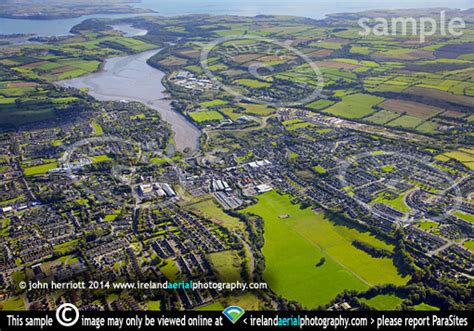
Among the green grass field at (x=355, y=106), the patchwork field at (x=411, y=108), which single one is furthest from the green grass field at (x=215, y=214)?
the patchwork field at (x=411, y=108)

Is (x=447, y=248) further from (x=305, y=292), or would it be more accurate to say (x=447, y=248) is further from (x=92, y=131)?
(x=92, y=131)

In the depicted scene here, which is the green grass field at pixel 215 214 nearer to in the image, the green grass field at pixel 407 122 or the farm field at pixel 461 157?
the farm field at pixel 461 157

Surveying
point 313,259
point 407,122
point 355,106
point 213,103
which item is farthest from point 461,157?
point 213,103

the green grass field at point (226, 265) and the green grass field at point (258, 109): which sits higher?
the green grass field at point (258, 109)

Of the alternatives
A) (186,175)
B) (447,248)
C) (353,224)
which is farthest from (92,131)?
(447,248)

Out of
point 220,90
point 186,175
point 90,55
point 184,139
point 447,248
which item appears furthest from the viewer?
point 90,55

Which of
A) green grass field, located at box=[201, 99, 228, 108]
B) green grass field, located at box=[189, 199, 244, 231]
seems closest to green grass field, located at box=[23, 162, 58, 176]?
green grass field, located at box=[189, 199, 244, 231]
